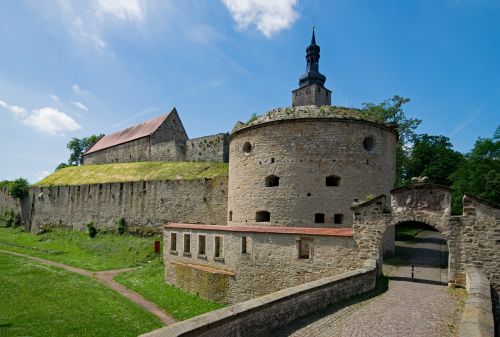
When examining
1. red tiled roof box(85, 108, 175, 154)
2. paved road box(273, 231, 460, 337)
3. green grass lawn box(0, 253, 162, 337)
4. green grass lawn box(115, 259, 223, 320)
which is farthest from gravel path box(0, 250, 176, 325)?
red tiled roof box(85, 108, 175, 154)

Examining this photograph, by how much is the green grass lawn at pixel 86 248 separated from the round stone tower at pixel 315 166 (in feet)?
32.0

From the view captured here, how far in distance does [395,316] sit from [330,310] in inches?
55.9

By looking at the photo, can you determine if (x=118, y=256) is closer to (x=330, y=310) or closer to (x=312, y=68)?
(x=330, y=310)

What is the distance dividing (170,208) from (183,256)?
32.1 ft

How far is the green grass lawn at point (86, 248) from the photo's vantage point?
77.6ft

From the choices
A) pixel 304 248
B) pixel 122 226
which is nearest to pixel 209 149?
pixel 122 226

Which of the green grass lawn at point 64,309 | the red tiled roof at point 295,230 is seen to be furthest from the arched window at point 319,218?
the green grass lawn at point 64,309

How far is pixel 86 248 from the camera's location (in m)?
27.8

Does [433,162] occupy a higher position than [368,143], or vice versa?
[433,162]

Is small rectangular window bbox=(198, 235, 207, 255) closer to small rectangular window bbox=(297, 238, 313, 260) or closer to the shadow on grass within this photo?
small rectangular window bbox=(297, 238, 313, 260)

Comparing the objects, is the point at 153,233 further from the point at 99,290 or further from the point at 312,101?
the point at 312,101

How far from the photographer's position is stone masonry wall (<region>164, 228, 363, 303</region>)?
12.0 meters

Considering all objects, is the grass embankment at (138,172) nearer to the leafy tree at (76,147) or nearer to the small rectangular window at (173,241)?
the small rectangular window at (173,241)

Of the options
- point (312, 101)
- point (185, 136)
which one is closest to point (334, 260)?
point (312, 101)
